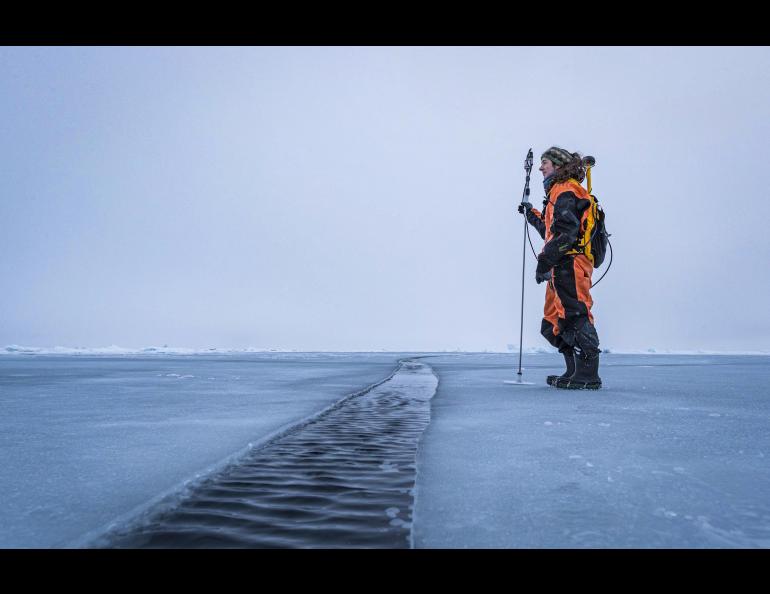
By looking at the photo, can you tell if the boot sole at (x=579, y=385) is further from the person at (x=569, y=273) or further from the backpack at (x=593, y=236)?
the backpack at (x=593, y=236)

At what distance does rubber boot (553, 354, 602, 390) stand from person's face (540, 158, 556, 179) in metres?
1.93

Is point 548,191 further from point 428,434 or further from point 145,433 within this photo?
point 145,433

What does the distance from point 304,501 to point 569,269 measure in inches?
175

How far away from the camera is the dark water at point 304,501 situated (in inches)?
46.6

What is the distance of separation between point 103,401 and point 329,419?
2.16 m

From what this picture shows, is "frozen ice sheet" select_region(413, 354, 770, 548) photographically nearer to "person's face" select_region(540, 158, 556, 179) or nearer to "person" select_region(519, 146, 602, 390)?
"person" select_region(519, 146, 602, 390)

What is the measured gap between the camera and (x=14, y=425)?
2.87 m

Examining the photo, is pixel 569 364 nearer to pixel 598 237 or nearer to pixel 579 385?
pixel 579 385

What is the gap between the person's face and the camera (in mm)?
5578

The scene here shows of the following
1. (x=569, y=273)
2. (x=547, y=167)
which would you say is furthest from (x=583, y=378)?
(x=547, y=167)

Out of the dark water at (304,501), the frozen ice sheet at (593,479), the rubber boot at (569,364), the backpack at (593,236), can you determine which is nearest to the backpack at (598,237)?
the backpack at (593,236)

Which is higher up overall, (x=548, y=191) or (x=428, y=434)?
(x=548, y=191)

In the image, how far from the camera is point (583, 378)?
16.9 ft
